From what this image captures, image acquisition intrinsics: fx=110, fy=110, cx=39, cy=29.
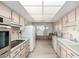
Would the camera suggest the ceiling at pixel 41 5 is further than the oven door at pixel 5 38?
Yes

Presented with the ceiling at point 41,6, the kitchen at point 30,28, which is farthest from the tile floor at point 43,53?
the ceiling at point 41,6

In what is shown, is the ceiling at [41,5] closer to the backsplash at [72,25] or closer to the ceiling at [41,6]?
the ceiling at [41,6]

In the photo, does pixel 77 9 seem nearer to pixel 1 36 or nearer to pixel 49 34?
pixel 1 36

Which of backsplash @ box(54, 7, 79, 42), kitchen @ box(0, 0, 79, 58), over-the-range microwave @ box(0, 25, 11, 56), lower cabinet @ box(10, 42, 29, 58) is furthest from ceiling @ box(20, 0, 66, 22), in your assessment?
lower cabinet @ box(10, 42, 29, 58)

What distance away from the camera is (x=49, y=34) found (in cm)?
1313

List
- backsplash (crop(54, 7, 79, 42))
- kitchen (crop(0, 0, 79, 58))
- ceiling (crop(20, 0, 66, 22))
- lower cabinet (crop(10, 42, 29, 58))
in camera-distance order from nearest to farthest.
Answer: kitchen (crop(0, 0, 79, 58)), lower cabinet (crop(10, 42, 29, 58)), ceiling (crop(20, 0, 66, 22)), backsplash (crop(54, 7, 79, 42))

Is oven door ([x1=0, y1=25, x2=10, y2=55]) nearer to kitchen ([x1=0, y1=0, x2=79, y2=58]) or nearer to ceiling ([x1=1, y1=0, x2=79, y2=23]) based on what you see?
kitchen ([x1=0, y1=0, x2=79, y2=58])

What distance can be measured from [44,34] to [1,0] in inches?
433

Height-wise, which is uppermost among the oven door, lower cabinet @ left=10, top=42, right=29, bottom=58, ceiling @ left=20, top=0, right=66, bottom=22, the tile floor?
ceiling @ left=20, top=0, right=66, bottom=22

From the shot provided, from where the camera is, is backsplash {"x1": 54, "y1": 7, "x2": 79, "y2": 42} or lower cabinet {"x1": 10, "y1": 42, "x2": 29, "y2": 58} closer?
lower cabinet {"x1": 10, "y1": 42, "x2": 29, "y2": 58}

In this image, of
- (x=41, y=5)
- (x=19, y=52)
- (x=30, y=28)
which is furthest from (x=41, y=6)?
(x=30, y=28)

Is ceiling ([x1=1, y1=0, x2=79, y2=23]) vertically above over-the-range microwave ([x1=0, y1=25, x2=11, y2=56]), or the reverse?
ceiling ([x1=1, y1=0, x2=79, y2=23])

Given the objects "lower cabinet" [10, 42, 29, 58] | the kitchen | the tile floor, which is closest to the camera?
the kitchen

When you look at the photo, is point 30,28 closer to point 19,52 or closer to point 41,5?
point 19,52
